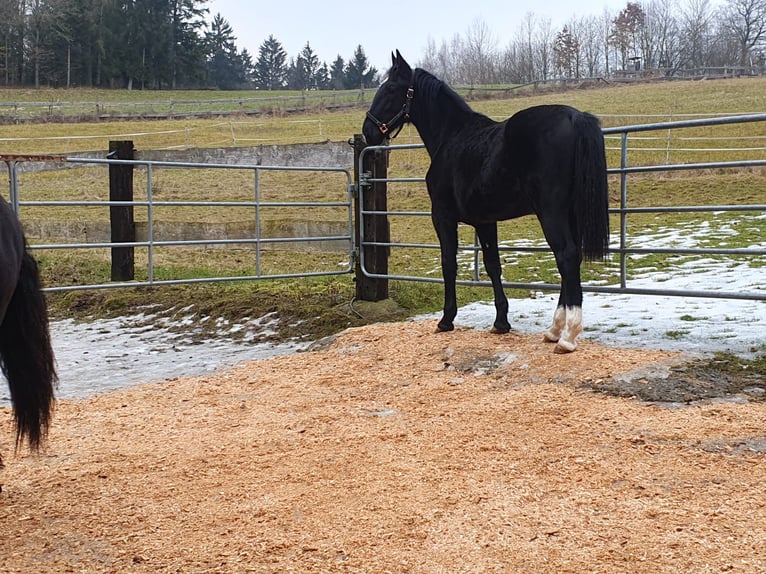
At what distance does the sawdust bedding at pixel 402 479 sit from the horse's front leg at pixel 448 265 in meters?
1.01

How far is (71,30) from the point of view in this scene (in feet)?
170

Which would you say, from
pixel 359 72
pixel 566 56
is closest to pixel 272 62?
pixel 359 72

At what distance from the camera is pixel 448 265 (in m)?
5.77

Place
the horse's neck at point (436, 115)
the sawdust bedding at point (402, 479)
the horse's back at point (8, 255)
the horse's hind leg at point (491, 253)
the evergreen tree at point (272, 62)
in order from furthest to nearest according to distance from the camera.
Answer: the evergreen tree at point (272, 62), the horse's neck at point (436, 115), the horse's hind leg at point (491, 253), the horse's back at point (8, 255), the sawdust bedding at point (402, 479)

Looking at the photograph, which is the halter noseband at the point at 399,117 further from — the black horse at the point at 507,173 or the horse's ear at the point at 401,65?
the horse's ear at the point at 401,65

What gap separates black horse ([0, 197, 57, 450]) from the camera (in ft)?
10.1

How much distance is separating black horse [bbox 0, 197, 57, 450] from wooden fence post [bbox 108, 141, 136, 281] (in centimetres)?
531

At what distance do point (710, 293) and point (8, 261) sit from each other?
4185 millimetres

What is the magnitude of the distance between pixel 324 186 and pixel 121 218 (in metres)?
9.57

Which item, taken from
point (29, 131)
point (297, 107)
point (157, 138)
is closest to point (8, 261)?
point (157, 138)

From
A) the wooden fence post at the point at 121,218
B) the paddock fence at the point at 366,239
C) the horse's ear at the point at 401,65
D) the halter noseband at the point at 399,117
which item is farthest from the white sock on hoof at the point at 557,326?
the wooden fence post at the point at 121,218

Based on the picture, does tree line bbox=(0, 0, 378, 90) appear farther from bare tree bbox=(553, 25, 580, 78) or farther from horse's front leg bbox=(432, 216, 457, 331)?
horse's front leg bbox=(432, 216, 457, 331)

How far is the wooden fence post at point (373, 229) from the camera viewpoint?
277 inches

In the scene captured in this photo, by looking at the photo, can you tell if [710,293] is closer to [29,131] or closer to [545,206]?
[545,206]
